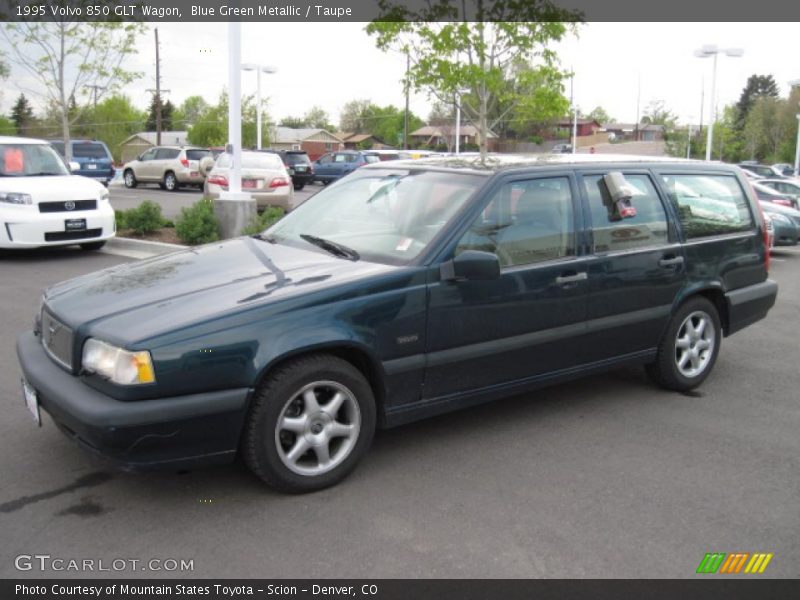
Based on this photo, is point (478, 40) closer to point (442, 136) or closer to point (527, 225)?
point (527, 225)

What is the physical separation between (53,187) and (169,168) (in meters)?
17.6

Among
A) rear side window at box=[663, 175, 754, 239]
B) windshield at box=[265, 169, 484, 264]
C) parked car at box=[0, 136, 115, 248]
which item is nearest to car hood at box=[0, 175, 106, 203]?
parked car at box=[0, 136, 115, 248]

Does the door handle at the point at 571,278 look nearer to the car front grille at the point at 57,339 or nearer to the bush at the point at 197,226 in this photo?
the car front grille at the point at 57,339

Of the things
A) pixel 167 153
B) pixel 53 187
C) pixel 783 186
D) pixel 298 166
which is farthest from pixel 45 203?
pixel 298 166

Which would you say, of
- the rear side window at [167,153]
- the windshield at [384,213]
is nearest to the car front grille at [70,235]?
the windshield at [384,213]

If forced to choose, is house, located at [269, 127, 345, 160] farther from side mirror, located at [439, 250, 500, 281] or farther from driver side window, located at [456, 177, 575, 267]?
side mirror, located at [439, 250, 500, 281]

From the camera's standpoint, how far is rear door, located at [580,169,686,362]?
486 centimetres

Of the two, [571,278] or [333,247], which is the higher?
[333,247]

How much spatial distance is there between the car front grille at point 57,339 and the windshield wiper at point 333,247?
149 centimetres

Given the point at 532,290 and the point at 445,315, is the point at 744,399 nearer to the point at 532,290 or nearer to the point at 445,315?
the point at 532,290

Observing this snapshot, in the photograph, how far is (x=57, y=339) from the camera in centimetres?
381

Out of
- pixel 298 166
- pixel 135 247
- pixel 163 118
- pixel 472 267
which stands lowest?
pixel 135 247

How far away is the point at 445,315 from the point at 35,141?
950 centimetres

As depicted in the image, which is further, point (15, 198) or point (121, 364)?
point (15, 198)
